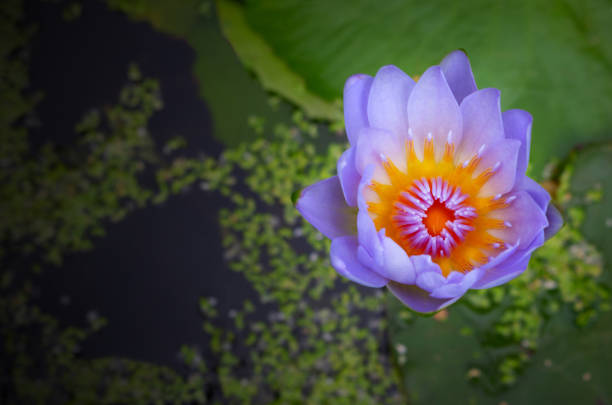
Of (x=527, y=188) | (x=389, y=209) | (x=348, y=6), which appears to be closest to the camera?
(x=527, y=188)

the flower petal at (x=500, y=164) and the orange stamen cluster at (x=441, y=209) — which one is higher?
the flower petal at (x=500, y=164)

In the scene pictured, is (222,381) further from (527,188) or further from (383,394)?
(527,188)

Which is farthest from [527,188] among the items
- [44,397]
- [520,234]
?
[44,397]

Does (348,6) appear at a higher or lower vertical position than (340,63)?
higher

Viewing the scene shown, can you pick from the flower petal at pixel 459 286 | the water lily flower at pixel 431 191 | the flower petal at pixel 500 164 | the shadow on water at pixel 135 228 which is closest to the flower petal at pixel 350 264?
the water lily flower at pixel 431 191

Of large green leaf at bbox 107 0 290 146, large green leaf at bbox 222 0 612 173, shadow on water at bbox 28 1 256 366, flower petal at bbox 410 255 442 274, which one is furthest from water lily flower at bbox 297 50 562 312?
shadow on water at bbox 28 1 256 366

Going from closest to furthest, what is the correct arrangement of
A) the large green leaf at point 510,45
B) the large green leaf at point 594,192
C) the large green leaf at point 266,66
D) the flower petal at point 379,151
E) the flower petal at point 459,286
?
the flower petal at point 459,286 → the flower petal at point 379,151 → the large green leaf at point 510,45 → the large green leaf at point 594,192 → the large green leaf at point 266,66

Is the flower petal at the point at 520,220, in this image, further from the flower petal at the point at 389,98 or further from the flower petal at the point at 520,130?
the flower petal at the point at 389,98
